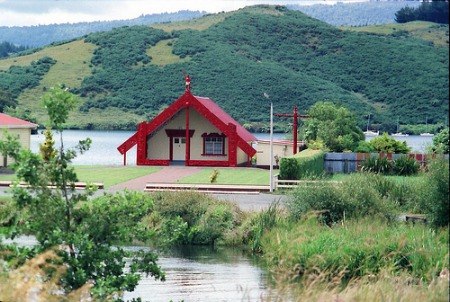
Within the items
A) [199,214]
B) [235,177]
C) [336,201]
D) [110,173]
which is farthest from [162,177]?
[336,201]

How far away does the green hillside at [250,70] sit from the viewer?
11388cm

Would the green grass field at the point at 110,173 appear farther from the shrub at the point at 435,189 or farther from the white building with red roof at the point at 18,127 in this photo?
the shrub at the point at 435,189

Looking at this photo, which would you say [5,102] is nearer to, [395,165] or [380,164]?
[380,164]

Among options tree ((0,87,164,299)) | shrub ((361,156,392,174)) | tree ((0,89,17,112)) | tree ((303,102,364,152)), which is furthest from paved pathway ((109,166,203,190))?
tree ((0,89,17,112))

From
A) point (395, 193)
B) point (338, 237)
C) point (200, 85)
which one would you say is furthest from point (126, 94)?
point (338, 237)

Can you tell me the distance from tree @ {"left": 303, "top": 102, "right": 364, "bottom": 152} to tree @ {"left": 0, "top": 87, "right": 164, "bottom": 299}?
127 feet

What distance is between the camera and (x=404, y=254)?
2153 centimetres

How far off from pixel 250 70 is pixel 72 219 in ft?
354

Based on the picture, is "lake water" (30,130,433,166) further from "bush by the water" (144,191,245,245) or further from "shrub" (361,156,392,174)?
"bush by the water" (144,191,245,245)

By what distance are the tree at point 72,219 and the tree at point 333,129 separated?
38721mm

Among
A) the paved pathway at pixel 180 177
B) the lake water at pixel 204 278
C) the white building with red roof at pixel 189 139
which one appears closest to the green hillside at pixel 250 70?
the white building with red roof at pixel 189 139

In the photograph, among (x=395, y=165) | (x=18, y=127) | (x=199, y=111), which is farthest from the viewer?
(x=199, y=111)

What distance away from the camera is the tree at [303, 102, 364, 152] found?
174ft

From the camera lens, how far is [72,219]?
14.6 meters
